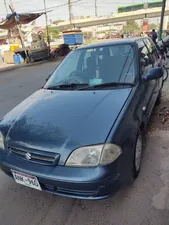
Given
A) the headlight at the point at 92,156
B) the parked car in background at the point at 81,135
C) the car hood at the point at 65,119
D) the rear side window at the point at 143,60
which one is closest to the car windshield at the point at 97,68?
the parked car in background at the point at 81,135

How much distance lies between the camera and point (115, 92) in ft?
8.07

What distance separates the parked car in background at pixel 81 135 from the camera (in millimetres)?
1741

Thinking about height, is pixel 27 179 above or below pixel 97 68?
below

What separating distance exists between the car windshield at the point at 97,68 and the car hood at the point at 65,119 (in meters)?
0.29

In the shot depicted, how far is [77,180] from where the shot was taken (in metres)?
1.69

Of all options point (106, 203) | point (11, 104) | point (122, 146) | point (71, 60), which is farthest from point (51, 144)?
point (11, 104)

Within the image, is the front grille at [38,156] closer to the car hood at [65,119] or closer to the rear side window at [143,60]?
the car hood at [65,119]

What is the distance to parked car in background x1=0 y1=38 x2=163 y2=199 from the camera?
1741mm

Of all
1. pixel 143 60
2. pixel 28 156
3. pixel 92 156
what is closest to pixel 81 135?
pixel 92 156

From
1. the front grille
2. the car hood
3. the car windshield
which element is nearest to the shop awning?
the car windshield

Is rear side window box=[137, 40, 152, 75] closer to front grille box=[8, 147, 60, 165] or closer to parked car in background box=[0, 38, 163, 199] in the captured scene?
parked car in background box=[0, 38, 163, 199]

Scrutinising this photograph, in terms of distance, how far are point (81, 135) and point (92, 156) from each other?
210mm

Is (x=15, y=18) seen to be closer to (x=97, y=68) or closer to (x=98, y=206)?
(x=97, y=68)

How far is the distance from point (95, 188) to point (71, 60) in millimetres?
2289
